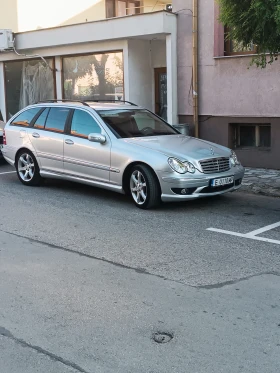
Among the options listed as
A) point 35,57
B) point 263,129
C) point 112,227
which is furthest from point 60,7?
point 112,227

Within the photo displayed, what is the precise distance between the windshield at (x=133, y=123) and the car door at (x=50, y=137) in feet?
2.91

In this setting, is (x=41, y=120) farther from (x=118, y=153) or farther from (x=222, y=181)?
(x=222, y=181)

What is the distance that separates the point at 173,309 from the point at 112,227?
2.92 m

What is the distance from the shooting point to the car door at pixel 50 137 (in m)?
9.77

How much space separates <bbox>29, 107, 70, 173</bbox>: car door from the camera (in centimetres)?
977

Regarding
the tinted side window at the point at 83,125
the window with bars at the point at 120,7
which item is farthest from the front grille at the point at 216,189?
the window with bars at the point at 120,7

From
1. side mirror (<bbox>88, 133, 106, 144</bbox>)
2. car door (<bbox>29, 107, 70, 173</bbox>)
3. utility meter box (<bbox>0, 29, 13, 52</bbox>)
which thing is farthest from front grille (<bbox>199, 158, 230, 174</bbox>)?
utility meter box (<bbox>0, 29, 13, 52</bbox>)

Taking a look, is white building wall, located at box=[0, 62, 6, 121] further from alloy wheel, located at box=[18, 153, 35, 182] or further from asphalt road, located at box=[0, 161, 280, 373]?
asphalt road, located at box=[0, 161, 280, 373]

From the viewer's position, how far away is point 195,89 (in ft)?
43.3

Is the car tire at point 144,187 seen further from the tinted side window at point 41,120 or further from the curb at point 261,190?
the tinted side window at point 41,120

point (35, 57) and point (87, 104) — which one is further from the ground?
point (35, 57)

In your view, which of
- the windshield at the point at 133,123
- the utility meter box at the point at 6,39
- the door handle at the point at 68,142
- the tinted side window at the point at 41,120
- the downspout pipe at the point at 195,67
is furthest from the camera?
the utility meter box at the point at 6,39

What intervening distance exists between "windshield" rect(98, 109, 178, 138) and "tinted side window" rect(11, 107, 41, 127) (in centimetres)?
176

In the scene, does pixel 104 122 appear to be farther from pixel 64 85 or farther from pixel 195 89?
pixel 64 85
